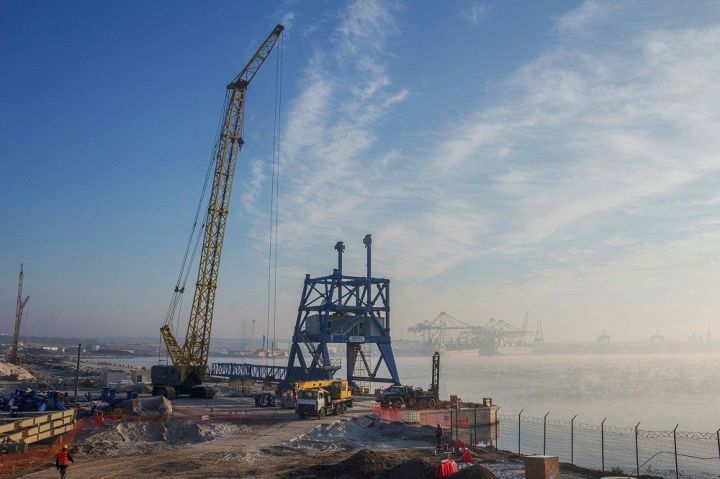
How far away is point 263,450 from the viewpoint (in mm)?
29891

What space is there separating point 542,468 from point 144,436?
21.7 metres

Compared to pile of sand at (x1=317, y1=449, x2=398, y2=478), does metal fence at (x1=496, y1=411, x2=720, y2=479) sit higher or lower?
lower

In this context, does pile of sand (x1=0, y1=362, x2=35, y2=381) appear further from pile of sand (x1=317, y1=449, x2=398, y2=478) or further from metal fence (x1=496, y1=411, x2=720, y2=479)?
pile of sand (x1=317, y1=449, x2=398, y2=478)

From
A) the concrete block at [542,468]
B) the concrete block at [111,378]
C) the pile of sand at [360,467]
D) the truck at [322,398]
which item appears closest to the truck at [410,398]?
the truck at [322,398]

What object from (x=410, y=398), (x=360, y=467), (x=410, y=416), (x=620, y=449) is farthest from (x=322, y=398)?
(x=620, y=449)

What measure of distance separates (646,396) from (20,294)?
151255 mm

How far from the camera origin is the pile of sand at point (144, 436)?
30.0 m

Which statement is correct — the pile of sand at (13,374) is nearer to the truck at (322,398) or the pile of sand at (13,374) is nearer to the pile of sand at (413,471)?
the truck at (322,398)

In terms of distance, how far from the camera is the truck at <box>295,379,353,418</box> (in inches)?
1613

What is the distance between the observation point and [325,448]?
31.3 metres

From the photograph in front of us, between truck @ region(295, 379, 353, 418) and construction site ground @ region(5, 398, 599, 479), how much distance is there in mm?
880

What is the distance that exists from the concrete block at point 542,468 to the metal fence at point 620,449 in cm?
855

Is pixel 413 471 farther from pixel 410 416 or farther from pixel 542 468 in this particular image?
pixel 410 416

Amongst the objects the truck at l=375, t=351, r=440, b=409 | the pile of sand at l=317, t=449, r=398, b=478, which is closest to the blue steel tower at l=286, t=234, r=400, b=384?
the truck at l=375, t=351, r=440, b=409
